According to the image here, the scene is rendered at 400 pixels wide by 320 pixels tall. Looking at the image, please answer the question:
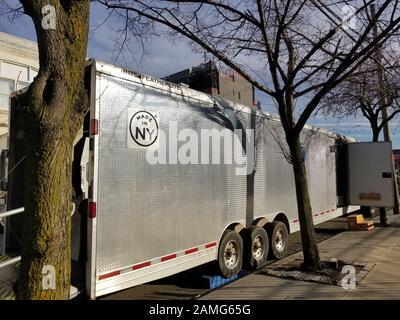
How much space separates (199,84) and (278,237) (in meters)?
3.42

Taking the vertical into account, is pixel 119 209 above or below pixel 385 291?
above

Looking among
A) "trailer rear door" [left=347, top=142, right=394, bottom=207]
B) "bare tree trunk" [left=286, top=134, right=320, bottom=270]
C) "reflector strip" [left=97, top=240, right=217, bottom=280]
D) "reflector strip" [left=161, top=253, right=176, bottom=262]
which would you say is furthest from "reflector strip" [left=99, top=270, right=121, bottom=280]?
"trailer rear door" [left=347, top=142, right=394, bottom=207]

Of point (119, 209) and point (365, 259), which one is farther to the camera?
point (365, 259)

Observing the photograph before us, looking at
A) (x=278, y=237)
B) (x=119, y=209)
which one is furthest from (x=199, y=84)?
(x=119, y=209)

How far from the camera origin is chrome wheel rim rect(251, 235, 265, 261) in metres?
7.49

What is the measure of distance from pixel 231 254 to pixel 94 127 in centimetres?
340

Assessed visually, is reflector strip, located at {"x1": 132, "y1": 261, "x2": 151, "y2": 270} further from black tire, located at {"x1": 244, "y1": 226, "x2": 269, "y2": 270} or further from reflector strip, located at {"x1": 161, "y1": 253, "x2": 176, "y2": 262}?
black tire, located at {"x1": 244, "y1": 226, "x2": 269, "y2": 270}

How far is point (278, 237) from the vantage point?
8.40 m

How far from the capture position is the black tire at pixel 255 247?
7.28 m

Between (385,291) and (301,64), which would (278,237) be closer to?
(385,291)

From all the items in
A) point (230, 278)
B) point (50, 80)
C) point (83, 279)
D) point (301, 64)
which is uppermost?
point (301, 64)

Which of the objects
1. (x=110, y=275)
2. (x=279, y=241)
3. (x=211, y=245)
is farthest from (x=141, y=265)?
(x=279, y=241)

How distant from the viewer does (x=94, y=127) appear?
A: 15.1ft
